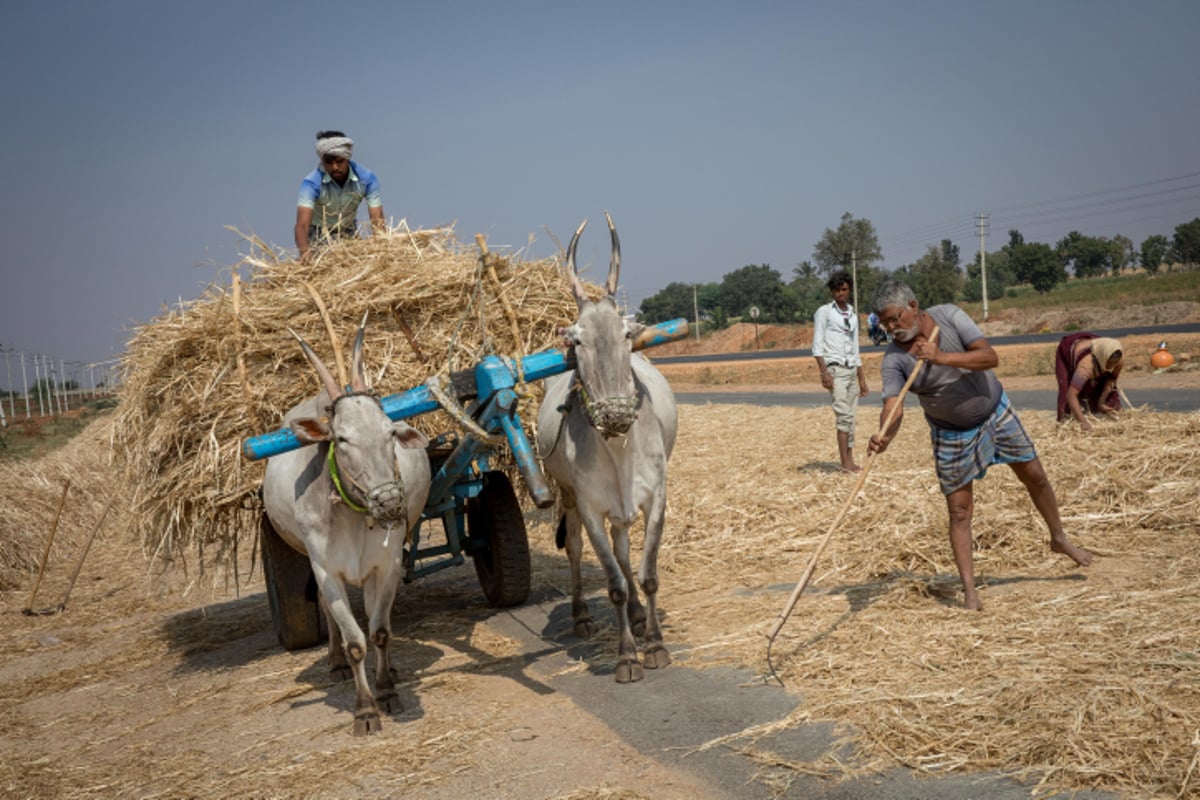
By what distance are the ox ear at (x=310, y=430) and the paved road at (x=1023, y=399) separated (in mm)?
10523

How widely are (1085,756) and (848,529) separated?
462 cm

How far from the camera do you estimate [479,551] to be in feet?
28.3

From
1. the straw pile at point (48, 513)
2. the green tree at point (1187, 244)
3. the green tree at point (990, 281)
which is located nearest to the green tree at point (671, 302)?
the green tree at point (990, 281)

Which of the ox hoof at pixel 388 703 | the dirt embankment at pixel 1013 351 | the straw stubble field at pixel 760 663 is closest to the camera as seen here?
the straw stubble field at pixel 760 663

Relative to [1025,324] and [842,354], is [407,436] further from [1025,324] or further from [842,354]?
[1025,324]

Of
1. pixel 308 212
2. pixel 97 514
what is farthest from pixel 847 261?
pixel 308 212

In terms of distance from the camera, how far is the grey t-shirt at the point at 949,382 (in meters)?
6.27

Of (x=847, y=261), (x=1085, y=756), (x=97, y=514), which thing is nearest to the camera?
(x=1085, y=756)

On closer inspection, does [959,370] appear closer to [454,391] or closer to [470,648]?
[454,391]

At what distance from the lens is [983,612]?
6.28 m

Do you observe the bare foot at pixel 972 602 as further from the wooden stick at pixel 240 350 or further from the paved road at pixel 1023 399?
the paved road at pixel 1023 399

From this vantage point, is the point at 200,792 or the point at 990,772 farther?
the point at 200,792

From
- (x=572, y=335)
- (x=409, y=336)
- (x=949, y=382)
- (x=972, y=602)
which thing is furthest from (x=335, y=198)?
(x=972, y=602)

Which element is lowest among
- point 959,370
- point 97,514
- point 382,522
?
point 97,514
